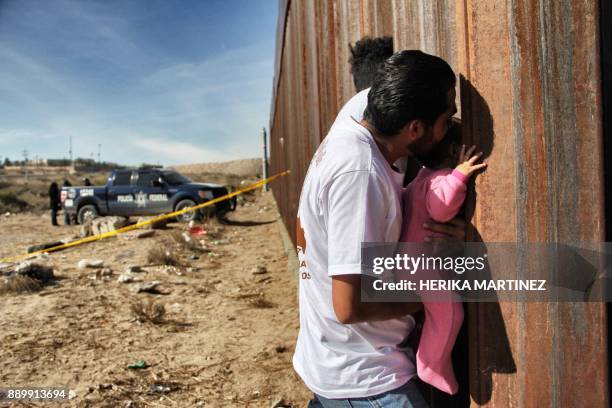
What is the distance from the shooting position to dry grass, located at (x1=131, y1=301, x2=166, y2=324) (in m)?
5.85

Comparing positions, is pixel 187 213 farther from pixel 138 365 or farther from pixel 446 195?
pixel 446 195

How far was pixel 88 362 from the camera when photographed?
464cm

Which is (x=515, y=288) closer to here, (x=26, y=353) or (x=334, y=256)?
(x=334, y=256)

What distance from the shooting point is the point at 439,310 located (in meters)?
1.46

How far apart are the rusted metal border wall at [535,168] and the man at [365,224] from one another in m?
0.13

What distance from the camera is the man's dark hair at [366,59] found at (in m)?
2.04

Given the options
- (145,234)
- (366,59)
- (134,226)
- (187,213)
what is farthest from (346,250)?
(187,213)

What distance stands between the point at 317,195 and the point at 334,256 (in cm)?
21

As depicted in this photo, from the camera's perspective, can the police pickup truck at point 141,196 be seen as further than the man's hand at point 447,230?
Yes

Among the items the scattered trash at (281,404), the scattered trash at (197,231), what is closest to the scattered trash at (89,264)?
the scattered trash at (197,231)

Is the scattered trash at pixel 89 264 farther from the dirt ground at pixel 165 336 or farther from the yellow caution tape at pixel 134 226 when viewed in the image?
the yellow caution tape at pixel 134 226

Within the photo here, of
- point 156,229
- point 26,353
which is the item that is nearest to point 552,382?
point 26,353

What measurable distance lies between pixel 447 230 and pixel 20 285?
749cm

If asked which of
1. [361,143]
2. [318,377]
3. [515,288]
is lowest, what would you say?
[318,377]
